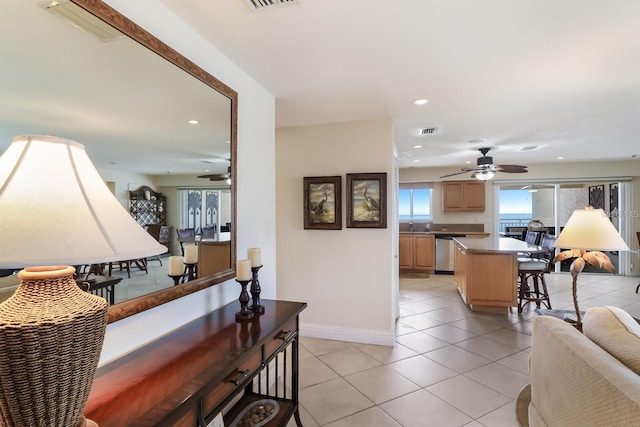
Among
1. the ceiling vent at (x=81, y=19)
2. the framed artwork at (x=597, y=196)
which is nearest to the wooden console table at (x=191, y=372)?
the ceiling vent at (x=81, y=19)

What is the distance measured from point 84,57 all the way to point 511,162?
7.03 meters

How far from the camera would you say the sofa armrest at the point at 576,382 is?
1000mm

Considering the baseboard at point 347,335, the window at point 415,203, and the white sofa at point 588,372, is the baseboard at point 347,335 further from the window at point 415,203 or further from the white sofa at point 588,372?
the window at point 415,203

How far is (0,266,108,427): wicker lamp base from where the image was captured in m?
0.64

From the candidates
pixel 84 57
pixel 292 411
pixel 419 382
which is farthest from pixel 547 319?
pixel 84 57

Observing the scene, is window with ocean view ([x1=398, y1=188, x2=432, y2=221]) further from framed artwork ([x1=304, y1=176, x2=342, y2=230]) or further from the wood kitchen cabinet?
framed artwork ([x1=304, y1=176, x2=342, y2=230])

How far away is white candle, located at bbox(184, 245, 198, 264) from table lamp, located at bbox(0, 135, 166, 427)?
35.0 inches

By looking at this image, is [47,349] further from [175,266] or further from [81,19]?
[81,19]

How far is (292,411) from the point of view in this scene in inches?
75.5

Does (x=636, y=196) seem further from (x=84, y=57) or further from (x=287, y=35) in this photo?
(x=84, y=57)

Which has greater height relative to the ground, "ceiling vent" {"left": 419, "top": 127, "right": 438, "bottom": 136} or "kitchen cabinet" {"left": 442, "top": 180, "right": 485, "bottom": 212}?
"ceiling vent" {"left": 419, "top": 127, "right": 438, "bottom": 136}

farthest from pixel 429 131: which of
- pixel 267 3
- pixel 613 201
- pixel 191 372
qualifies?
pixel 613 201

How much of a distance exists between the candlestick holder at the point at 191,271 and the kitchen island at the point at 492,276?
12.0 feet

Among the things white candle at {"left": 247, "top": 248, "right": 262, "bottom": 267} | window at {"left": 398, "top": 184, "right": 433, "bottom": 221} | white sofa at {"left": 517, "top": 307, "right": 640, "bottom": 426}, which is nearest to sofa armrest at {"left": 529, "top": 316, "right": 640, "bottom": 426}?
white sofa at {"left": 517, "top": 307, "right": 640, "bottom": 426}
